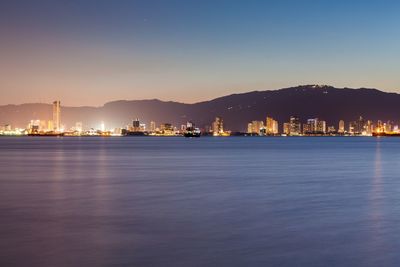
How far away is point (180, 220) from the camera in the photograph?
63.1ft

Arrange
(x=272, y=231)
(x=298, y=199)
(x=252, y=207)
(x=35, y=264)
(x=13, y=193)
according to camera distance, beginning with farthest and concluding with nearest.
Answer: (x=13, y=193) → (x=298, y=199) → (x=252, y=207) → (x=272, y=231) → (x=35, y=264)

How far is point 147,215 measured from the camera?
20.4 metres

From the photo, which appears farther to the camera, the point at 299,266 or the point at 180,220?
the point at 180,220

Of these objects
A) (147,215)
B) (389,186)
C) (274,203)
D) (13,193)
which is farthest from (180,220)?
(389,186)

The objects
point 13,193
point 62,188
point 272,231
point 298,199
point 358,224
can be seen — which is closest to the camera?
point 272,231

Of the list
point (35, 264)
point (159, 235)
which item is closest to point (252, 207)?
point (159, 235)

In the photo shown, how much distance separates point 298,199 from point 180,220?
7.87m

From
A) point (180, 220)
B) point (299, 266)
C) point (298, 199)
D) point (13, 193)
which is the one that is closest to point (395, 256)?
point (299, 266)

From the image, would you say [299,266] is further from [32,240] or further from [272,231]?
[32,240]

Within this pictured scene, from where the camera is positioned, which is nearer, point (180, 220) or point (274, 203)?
point (180, 220)

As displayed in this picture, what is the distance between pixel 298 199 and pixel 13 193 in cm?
1284

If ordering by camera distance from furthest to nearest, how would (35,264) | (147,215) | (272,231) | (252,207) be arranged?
(252,207), (147,215), (272,231), (35,264)

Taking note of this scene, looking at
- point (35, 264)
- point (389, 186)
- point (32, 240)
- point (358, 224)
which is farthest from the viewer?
point (389, 186)

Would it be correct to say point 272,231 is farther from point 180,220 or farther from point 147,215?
point 147,215
